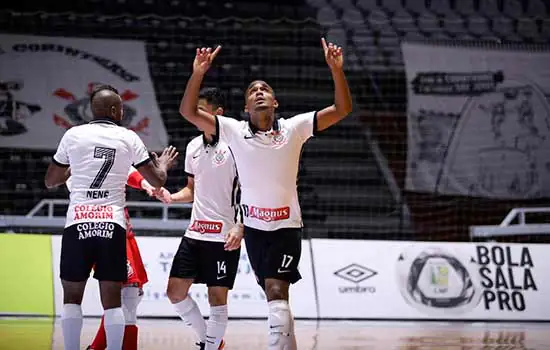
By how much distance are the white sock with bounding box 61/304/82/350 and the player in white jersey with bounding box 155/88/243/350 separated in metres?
1.05

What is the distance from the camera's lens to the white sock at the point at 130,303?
641cm

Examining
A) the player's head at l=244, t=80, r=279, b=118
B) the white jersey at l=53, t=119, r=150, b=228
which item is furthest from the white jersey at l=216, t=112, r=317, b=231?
the white jersey at l=53, t=119, r=150, b=228

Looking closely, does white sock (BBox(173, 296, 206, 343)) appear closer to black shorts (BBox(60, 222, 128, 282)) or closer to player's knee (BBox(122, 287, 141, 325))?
player's knee (BBox(122, 287, 141, 325))

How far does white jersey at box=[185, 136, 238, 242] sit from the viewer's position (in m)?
6.56

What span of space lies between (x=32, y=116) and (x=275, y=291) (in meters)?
10.9

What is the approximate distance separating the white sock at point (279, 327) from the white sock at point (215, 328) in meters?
1.06

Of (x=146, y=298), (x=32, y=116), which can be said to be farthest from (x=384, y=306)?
(x=32, y=116)

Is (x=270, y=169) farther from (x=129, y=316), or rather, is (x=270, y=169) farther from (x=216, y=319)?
(x=129, y=316)

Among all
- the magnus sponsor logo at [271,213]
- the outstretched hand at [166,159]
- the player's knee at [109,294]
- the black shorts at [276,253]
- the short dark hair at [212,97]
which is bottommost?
the player's knee at [109,294]

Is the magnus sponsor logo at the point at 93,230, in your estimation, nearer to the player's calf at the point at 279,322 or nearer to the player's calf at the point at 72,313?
the player's calf at the point at 72,313

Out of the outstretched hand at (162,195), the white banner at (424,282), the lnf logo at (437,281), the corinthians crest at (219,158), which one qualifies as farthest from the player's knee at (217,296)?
the lnf logo at (437,281)

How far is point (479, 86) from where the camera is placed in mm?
16500

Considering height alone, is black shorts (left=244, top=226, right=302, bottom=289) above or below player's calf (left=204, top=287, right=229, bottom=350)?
above

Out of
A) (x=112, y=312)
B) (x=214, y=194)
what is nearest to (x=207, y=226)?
(x=214, y=194)
